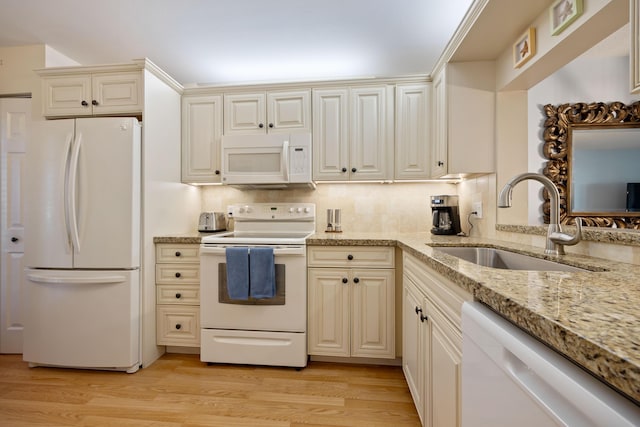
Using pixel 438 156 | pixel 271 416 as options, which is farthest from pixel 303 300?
pixel 438 156

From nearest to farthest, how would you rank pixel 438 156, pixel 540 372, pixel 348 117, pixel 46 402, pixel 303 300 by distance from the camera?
1. pixel 540 372
2. pixel 46 402
3. pixel 303 300
4. pixel 438 156
5. pixel 348 117

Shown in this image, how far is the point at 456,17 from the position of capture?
6.68 ft

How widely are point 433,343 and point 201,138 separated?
2.40 metres

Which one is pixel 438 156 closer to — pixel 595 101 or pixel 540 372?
pixel 595 101

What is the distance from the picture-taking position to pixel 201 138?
2.59m

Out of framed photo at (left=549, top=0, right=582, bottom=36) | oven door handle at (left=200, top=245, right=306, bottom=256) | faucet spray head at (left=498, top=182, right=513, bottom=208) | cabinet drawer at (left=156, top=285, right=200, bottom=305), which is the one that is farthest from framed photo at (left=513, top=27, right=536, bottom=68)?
cabinet drawer at (left=156, top=285, right=200, bottom=305)

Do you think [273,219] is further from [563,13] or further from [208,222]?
[563,13]

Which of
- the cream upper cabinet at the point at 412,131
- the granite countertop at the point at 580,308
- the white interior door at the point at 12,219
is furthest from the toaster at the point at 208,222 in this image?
the granite countertop at the point at 580,308

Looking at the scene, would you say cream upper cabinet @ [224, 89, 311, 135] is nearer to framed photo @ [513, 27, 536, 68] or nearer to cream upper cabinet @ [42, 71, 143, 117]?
cream upper cabinet @ [42, 71, 143, 117]

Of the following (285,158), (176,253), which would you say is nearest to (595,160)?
(285,158)

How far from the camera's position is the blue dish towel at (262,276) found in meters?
2.01

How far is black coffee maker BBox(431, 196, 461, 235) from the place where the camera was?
7.38ft

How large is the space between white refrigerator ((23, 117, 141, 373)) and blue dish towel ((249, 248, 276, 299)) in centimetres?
86

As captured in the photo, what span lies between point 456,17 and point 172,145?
2.40 metres
